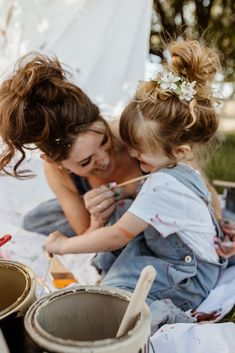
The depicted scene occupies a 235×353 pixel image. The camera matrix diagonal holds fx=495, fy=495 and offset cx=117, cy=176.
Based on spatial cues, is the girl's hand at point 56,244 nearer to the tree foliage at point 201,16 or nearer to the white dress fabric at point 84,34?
the white dress fabric at point 84,34

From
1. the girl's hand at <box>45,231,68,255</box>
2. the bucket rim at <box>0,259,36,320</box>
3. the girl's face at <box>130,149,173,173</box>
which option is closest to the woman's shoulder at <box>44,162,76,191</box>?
the girl's hand at <box>45,231,68,255</box>

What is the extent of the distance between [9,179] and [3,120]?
603mm

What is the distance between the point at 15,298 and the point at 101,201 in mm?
674

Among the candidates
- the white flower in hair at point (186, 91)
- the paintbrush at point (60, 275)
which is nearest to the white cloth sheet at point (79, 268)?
the paintbrush at point (60, 275)

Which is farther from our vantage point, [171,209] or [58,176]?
[58,176]

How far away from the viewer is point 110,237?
44.8 inches

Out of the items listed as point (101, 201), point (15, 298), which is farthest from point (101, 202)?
point (15, 298)

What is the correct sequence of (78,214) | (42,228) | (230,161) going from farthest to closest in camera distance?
(230,161), (42,228), (78,214)

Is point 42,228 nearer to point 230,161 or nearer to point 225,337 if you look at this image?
point 225,337

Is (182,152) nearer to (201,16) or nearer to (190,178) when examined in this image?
(190,178)

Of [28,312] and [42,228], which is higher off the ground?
[28,312]

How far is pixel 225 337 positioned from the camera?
0.82 m

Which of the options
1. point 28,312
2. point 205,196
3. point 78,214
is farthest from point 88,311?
point 78,214

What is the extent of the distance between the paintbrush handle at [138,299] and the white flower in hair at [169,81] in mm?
675
